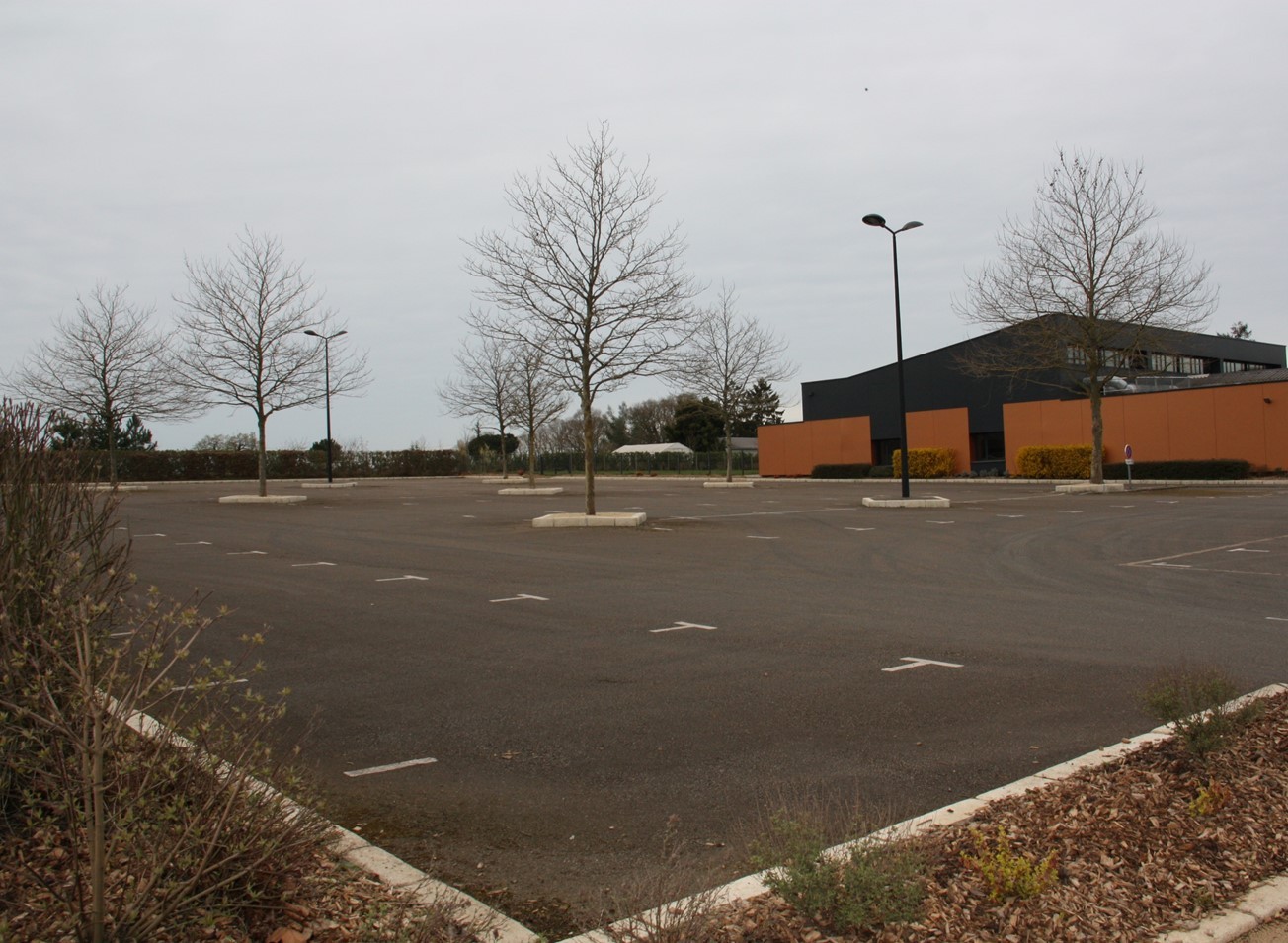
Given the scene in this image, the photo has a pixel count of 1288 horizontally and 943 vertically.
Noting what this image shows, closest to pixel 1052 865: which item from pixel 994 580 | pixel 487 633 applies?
pixel 487 633

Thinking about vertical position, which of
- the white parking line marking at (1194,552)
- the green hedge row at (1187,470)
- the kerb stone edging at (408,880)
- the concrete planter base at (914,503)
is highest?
the green hedge row at (1187,470)

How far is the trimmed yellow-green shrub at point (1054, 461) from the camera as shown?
37062 mm

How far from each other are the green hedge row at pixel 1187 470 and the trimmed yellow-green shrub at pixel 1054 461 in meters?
1.02

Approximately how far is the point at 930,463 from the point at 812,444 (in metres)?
8.01

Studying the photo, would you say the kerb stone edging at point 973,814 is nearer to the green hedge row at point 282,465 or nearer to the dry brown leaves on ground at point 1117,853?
the dry brown leaves on ground at point 1117,853

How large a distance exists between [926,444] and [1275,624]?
124ft

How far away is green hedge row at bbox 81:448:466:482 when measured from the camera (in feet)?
155

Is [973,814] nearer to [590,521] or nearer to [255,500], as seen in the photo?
[590,521]

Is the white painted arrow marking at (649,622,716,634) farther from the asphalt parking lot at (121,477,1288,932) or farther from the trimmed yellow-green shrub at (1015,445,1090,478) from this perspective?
the trimmed yellow-green shrub at (1015,445,1090,478)

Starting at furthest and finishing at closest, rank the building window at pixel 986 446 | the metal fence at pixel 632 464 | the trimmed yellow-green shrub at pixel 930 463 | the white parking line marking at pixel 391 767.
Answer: the metal fence at pixel 632 464, the building window at pixel 986 446, the trimmed yellow-green shrub at pixel 930 463, the white parking line marking at pixel 391 767

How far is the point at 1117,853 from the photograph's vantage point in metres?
3.52

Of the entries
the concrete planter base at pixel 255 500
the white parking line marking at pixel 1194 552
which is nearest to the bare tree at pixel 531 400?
the concrete planter base at pixel 255 500

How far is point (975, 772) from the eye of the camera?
462 centimetres

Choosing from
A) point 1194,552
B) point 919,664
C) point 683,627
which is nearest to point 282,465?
point 1194,552
